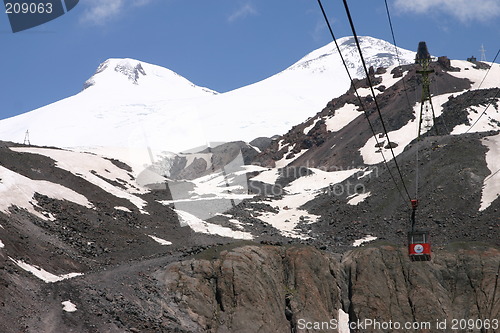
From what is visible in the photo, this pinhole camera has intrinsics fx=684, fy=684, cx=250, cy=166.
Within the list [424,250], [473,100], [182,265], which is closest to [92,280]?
[182,265]

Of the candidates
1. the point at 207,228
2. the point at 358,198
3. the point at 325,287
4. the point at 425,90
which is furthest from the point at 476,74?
the point at 325,287

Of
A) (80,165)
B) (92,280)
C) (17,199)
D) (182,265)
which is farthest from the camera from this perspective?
(80,165)

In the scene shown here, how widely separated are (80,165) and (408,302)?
55950mm

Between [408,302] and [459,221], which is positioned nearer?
[408,302]

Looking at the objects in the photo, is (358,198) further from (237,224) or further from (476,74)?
(476,74)

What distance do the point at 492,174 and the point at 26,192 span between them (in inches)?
2160

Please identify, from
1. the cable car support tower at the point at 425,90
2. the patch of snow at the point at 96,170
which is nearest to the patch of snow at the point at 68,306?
the patch of snow at the point at 96,170

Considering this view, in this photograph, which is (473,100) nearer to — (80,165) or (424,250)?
(80,165)

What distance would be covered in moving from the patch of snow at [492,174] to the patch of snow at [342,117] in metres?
53.5

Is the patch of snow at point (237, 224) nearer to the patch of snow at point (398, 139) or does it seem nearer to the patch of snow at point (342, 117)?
the patch of snow at point (398, 139)

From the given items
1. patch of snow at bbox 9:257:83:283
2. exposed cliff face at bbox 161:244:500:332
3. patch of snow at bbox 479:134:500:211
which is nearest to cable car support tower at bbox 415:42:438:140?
patch of snow at bbox 479:134:500:211

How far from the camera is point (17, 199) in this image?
6588 cm

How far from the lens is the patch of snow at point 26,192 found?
64500mm

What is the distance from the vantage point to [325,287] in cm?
5809
